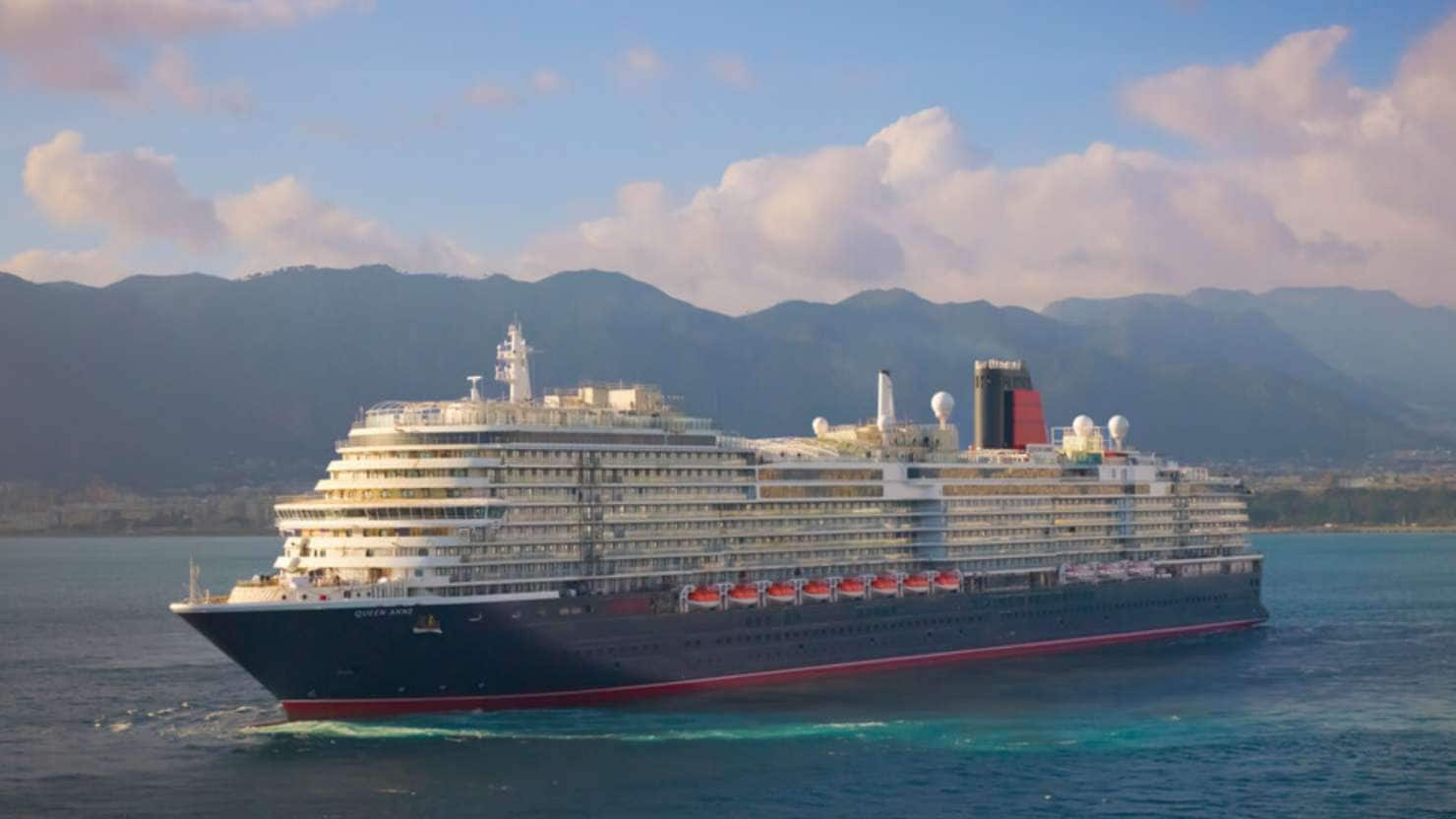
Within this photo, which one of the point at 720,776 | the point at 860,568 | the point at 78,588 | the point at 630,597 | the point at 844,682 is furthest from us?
the point at 78,588

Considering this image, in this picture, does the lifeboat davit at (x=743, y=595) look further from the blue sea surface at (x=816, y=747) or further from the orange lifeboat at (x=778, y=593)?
the blue sea surface at (x=816, y=747)

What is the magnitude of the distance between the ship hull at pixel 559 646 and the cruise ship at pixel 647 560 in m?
0.09

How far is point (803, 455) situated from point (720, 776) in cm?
2766

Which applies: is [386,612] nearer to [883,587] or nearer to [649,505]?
[649,505]

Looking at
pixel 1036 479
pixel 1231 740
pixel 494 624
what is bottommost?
pixel 1231 740

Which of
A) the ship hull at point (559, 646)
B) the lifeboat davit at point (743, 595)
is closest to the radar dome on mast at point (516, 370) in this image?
the ship hull at point (559, 646)

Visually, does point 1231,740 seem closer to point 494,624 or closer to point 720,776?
point 720,776

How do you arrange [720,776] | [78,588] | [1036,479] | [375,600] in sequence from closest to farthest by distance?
[720,776], [375,600], [1036,479], [78,588]

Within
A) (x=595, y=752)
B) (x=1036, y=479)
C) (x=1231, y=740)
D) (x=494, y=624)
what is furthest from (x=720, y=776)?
(x=1036, y=479)

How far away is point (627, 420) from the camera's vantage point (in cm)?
6725

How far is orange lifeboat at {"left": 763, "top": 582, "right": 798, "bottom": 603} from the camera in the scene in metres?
69.5

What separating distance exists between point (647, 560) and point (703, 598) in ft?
9.20

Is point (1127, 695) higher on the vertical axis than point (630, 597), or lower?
lower

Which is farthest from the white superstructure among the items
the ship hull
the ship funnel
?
the ship hull
